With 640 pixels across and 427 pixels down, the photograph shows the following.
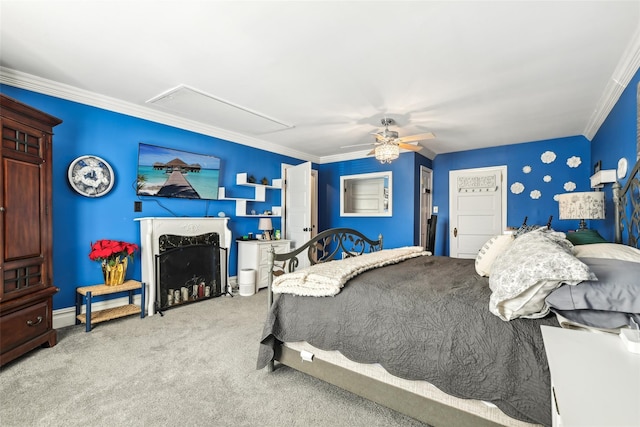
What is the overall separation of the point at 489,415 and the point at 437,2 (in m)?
2.27

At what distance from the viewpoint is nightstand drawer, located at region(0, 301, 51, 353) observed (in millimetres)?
2178

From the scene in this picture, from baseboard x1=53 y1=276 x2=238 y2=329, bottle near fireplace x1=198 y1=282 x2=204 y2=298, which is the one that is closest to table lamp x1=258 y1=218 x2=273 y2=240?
bottle near fireplace x1=198 y1=282 x2=204 y2=298

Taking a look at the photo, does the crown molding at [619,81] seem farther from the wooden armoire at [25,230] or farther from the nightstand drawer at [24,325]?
the nightstand drawer at [24,325]

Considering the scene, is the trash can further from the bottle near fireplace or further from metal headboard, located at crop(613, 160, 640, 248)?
metal headboard, located at crop(613, 160, 640, 248)

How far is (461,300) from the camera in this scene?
5.05 ft

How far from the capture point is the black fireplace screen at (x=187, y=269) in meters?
3.60

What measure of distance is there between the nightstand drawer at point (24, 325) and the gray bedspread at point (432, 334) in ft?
6.29

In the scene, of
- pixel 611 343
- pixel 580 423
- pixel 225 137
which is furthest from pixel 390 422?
pixel 225 137

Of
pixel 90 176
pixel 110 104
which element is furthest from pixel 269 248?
pixel 110 104

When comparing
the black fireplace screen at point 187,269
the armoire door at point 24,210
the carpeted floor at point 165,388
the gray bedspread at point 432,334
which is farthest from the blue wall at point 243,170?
the gray bedspread at point 432,334

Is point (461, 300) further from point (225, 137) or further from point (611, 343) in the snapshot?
point (225, 137)

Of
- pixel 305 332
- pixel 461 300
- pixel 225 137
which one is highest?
pixel 225 137

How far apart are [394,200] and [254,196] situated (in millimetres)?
2521

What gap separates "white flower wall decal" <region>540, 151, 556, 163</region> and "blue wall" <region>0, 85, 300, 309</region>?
17.3 ft
